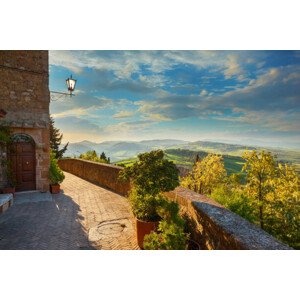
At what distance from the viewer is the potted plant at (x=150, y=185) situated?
4.11 m

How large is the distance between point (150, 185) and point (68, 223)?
2687 millimetres

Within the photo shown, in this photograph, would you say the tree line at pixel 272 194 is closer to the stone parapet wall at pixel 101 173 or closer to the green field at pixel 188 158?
the stone parapet wall at pixel 101 173

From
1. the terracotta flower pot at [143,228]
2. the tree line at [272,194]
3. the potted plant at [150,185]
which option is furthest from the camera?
the tree line at [272,194]

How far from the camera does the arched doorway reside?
27.2 ft

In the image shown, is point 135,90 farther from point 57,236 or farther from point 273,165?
point 57,236

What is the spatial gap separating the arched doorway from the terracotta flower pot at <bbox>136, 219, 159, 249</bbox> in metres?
6.59

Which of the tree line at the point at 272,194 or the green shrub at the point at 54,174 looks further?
the green shrub at the point at 54,174

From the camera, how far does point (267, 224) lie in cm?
970

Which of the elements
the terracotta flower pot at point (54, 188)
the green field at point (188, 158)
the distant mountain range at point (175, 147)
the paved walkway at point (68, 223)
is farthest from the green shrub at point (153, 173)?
the green field at point (188, 158)

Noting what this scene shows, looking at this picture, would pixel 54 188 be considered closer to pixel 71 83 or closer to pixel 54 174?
pixel 54 174

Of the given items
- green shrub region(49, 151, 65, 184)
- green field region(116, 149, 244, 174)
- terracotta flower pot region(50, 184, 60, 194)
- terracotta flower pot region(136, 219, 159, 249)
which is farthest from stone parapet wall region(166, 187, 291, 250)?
green field region(116, 149, 244, 174)

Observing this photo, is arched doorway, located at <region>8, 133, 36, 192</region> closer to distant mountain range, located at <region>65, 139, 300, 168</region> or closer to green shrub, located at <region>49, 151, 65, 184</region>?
green shrub, located at <region>49, 151, 65, 184</region>
